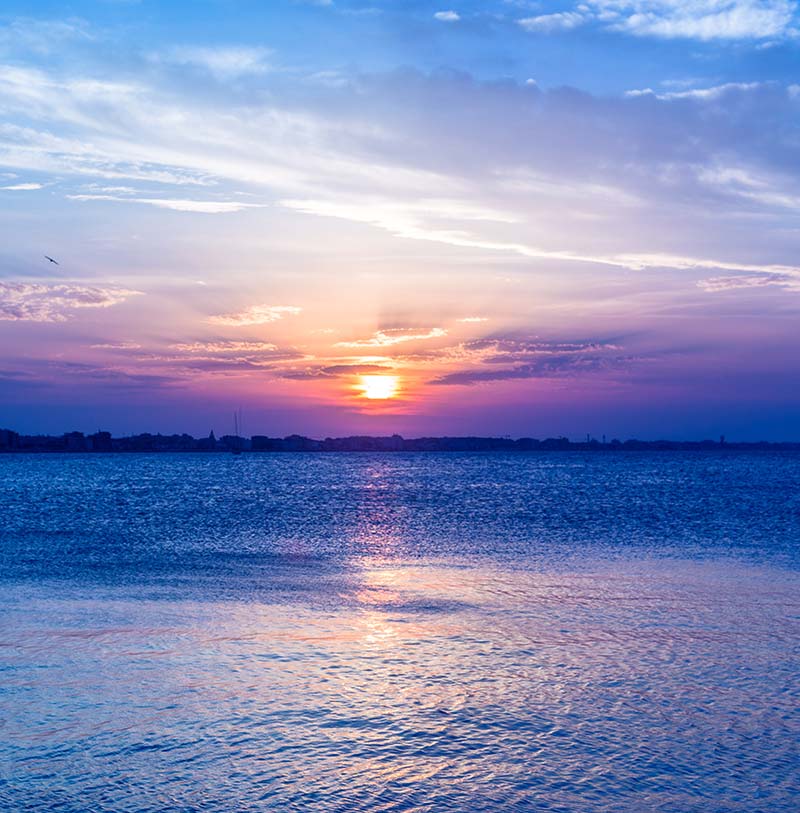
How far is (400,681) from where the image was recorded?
13.1m

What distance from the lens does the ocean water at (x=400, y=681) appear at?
9.43 m

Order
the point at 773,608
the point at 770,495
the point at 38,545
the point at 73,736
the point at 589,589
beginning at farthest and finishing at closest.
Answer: the point at 770,495
the point at 38,545
the point at 589,589
the point at 773,608
the point at 73,736

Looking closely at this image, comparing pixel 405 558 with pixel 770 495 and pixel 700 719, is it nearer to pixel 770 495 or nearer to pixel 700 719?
pixel 700 719

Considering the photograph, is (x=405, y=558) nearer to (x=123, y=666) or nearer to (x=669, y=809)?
(x=123, y=666)

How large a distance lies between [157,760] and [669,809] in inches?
219

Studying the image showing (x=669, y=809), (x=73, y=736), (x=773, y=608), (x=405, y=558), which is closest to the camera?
(x=669, y=809)

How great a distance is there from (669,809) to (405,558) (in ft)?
67.1

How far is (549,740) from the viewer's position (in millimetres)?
10766

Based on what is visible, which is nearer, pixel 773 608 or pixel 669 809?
pixel 669 809

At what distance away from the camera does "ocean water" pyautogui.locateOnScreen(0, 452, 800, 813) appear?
371 inches

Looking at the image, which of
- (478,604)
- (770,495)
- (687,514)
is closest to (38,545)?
(478,604)

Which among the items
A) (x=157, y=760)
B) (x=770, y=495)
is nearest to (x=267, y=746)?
(x=157, y=760)

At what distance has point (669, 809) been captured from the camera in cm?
Answer: 884

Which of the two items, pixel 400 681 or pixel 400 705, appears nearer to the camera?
pixel 400 705
